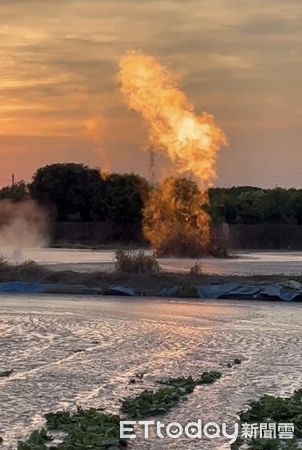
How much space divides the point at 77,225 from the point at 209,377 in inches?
2211

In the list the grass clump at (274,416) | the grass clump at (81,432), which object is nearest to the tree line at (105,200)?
the grass clump at (274,416)

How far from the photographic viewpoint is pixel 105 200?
72.6 metres

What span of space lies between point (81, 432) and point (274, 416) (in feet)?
6.25

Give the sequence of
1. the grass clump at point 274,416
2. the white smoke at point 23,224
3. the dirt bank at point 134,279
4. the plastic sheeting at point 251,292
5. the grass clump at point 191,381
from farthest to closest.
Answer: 1. the white smoke at point 23,224
2. the dirt bank at point 134,279
3. the plastic sheeting at point 251,292
4. the grass clump at point 191,381
5. the grass clump at point 274,416

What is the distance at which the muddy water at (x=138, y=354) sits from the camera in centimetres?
925

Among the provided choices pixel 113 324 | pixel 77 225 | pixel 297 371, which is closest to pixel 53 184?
pixel 77 225

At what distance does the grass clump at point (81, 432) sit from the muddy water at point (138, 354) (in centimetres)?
20

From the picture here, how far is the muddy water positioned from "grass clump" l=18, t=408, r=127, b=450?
20 cm

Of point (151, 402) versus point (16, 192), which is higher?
point (16, 192)

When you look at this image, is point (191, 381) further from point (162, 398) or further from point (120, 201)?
point (120, 201)

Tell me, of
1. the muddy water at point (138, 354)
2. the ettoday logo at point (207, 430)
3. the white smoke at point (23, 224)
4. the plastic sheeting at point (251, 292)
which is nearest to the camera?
the ettoday logo at point (207, 430)

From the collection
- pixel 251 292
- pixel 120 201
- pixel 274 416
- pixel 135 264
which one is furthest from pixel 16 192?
pixel 274 416

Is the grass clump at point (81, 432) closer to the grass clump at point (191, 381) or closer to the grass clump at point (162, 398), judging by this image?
the grass clump at point (162, 398)

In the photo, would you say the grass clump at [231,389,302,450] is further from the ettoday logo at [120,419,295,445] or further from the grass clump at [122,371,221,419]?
the grass clump at [122,371,221,419]
